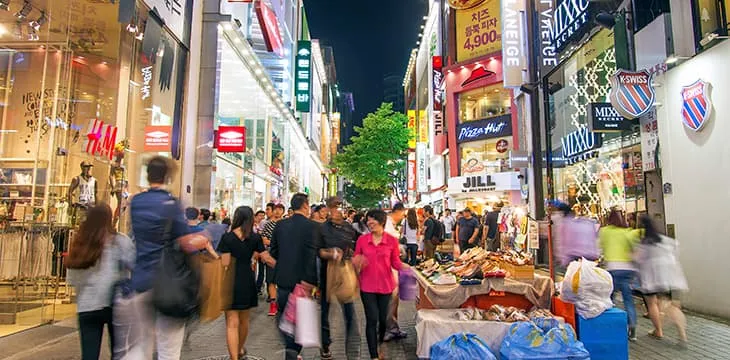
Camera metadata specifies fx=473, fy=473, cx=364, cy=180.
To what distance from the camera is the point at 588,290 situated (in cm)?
535

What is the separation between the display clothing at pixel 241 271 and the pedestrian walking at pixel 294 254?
1.14 feet

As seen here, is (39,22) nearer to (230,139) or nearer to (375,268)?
(230,139)

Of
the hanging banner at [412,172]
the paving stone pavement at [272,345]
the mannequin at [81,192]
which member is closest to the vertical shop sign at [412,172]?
the hanging banner at [412,172]

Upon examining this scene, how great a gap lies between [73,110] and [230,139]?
439 centimetres

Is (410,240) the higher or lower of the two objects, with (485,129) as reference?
lower

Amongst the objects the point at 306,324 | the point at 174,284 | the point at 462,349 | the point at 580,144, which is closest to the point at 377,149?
the point at 580,144

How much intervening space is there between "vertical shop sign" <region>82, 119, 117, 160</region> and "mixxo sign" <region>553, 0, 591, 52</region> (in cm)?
1044

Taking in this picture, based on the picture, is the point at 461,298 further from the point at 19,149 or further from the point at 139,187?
the point at 19,149

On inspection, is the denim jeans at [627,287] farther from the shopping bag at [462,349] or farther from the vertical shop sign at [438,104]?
the vertical shop sign at [438,104]

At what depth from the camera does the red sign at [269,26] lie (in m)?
17.1

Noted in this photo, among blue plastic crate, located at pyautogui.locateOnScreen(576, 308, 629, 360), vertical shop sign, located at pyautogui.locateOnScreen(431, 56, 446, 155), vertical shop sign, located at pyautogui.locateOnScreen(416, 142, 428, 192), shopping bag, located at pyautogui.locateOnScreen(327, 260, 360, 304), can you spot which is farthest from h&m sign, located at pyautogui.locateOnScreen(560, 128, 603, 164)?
vertical shop sign, located at pyautogui.locateOnScreen(416, 142, 428, 192)

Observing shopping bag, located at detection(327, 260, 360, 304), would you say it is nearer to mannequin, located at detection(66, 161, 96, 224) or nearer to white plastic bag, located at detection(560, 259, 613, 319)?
white plastic bag, located at detection(560, 259, 613, 319)

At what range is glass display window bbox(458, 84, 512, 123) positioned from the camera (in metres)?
27.4

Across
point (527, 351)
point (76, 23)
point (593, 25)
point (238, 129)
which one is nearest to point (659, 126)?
point (593, 25)
